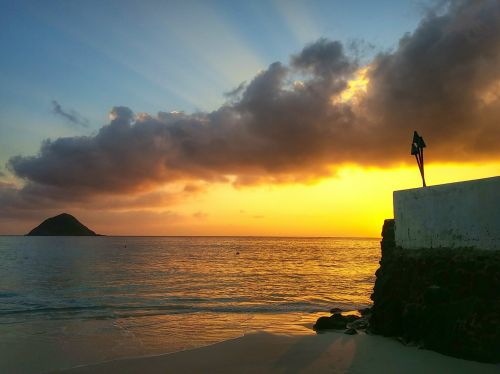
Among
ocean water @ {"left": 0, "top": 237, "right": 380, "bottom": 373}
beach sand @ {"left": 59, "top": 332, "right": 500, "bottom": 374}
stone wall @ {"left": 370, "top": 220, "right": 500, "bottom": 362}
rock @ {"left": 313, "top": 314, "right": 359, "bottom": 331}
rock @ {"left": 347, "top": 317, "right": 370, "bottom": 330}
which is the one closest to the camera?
beach sand @ {"left": 59, "top": 332, "right": 500, "bottom": 374}

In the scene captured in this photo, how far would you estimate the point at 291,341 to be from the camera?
16078 mm

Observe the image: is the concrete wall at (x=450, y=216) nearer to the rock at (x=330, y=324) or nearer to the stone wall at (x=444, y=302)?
the stone wall at (x=444, y=302)

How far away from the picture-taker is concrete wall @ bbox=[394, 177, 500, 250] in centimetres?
1400

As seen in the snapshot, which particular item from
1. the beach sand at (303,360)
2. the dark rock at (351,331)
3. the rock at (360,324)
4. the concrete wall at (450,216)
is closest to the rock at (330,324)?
the rock at (360,324)

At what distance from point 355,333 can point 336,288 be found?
19.7m

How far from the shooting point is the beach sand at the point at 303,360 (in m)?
12.2

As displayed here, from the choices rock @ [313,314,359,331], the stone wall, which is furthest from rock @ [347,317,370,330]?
the stone wall

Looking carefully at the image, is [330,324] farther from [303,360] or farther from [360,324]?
[303,360]

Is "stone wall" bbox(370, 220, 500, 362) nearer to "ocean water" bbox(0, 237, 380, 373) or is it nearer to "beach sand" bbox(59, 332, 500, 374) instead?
"beach sand" bbox(59, 332, 500, 374)

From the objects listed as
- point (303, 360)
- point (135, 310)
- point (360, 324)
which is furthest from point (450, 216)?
point (135, 310)

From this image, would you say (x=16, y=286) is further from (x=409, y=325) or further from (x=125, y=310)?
(x=409, y=325)

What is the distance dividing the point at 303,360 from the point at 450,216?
754cm

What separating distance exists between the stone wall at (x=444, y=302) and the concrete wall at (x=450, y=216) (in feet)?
1.76

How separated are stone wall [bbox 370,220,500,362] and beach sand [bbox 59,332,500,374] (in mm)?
544
